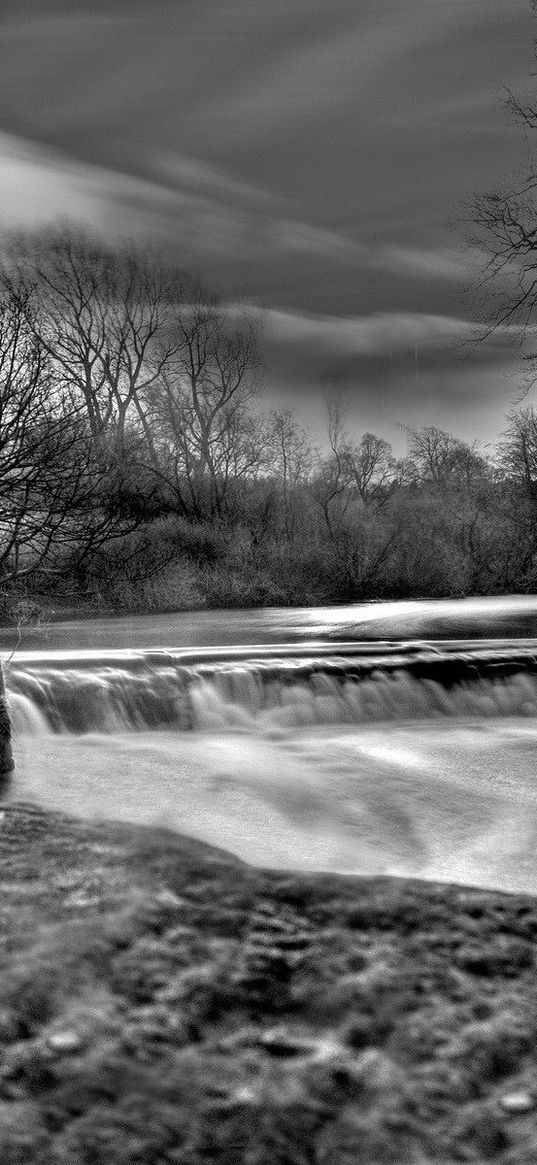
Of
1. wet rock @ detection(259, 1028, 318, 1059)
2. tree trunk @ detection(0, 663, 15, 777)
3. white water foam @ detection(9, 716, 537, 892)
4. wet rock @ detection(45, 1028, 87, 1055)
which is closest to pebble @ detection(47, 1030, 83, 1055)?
wet rock @ detection(45, 1028, 87, 1055)

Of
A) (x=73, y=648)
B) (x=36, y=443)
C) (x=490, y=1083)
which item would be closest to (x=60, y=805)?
(x=490, y=1083)

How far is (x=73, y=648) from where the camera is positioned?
13.1 m

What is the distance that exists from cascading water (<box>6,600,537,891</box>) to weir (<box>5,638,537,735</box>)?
20 millimetres

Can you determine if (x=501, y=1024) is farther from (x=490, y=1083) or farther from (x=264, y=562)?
(x=264, y=562)

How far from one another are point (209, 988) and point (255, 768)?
485 cm

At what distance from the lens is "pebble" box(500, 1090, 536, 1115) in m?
2.01

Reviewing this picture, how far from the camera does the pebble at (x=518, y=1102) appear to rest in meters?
2.01

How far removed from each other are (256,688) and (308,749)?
1.52 meters

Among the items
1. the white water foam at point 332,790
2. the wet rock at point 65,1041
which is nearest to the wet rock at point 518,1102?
the wet rock at point 65,1041

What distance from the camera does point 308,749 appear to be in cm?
823

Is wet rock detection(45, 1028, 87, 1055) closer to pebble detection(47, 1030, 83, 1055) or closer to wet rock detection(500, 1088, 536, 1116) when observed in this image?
pebble detection(47, 1030, 83, 1055)

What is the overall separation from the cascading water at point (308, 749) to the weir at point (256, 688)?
0.07ft

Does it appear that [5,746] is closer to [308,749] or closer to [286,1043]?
[308,749]

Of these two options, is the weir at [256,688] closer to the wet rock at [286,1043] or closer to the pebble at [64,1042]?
the pebble at [64,1042]
